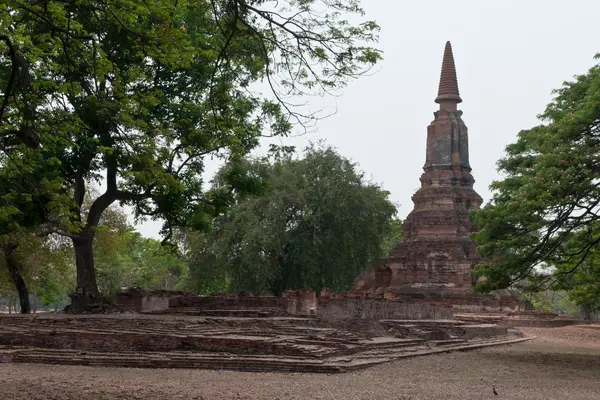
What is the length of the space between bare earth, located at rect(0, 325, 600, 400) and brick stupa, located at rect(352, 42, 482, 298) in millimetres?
24239

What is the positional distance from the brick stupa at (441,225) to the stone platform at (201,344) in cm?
2079

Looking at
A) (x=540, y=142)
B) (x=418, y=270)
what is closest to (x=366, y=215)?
(x=418, y=270)

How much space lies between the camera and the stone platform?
42.1ft

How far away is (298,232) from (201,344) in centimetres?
2148

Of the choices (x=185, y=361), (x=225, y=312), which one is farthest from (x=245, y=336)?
(x=225, y=312)

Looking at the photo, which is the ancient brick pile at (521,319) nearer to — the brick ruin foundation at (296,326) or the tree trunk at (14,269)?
the brick ruin foundation at (296,326)

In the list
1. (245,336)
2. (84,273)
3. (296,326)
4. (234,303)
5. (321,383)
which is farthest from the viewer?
(234,303)

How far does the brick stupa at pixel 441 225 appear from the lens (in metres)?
39.8

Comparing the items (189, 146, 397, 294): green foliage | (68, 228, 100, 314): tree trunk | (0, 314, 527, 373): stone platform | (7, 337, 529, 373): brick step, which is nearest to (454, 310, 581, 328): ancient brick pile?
(189, 146, 397, 294): green foliage

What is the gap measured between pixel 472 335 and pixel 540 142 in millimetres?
7982

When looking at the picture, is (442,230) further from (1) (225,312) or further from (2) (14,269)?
(2) (14,269)

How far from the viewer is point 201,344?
14180mm

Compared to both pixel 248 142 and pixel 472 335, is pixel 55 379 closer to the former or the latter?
pixel 248 142

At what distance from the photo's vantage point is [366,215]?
35719mm
